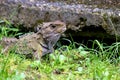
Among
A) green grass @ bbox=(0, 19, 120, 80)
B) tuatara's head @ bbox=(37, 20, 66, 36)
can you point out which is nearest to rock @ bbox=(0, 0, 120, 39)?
green grass @ bbox=(0, 19, 120, 80)

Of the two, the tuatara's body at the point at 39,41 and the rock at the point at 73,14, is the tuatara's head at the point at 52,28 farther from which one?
the rock at the point at 73,14

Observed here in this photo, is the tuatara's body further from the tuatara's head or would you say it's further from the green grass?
the green grass

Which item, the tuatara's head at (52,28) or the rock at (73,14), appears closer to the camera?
the tuatara's head at (52,28)

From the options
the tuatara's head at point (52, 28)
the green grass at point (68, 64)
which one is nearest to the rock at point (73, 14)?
the green grass at point (68, 64)

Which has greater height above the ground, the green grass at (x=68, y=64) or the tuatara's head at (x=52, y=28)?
the tuatara's head at (x=52, y=28)

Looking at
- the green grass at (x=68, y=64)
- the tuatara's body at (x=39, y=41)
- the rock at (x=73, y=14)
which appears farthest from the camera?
the rock at (x=73, y=14)

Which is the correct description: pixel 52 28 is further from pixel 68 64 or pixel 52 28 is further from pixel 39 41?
pixel 68 64
